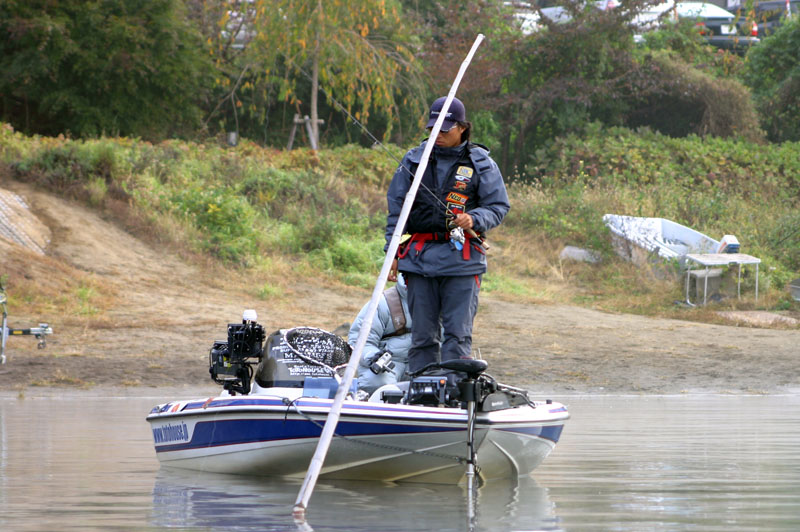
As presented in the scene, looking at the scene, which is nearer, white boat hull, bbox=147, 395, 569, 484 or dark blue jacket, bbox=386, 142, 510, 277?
white boat hull, bbox=147, 395, 569, 484

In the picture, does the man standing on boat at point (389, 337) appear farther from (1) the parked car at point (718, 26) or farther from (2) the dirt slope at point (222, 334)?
(1) the parked car at point (718, 26)

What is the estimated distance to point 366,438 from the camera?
6605mm

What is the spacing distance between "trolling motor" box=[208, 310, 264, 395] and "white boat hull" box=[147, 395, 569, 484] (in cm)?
46

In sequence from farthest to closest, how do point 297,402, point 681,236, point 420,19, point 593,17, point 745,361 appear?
point 420,19 < point 593,17 < point 681,236 < point 745,361 < point 297,402

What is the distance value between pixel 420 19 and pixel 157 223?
516 inches

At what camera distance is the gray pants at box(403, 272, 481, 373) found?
690 centimetres

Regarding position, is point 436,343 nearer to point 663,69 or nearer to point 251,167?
point 251,167

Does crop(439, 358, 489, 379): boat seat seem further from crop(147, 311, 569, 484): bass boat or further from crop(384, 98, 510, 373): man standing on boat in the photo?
crop(384, 98, 510, 373): man standing on boat

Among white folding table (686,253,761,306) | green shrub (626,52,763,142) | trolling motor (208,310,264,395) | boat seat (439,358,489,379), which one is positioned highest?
green shrub (626,52,763,142)

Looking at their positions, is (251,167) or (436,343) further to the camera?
(251,167)

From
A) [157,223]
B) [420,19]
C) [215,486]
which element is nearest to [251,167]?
[157,223]

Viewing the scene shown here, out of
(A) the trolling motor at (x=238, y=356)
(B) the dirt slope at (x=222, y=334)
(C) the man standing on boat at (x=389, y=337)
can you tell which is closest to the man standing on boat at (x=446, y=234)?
(C) the man standing on boat at (x=389, y=337)

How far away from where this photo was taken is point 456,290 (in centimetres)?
689

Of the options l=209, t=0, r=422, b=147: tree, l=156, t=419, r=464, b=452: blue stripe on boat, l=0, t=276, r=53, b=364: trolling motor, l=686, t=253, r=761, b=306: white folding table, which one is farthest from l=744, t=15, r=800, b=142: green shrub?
l=156, t=419, r=464, b=452: blue stripe on boat
